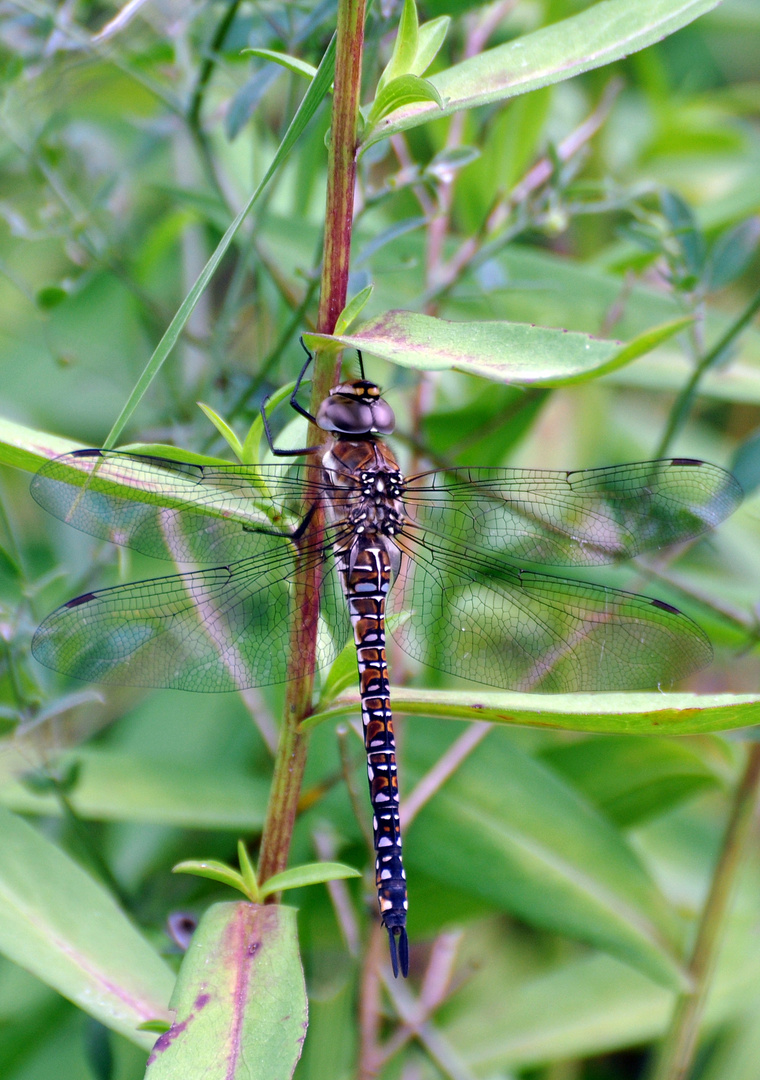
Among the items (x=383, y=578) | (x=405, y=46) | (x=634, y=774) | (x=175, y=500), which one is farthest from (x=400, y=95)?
(x=634, y=774)

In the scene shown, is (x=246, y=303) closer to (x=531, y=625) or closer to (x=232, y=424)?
(x=232, y=424)

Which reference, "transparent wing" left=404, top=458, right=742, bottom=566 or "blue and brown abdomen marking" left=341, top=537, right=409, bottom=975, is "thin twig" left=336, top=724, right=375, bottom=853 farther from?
"transparent wing" left=404, top=458, right=742, bottom=566

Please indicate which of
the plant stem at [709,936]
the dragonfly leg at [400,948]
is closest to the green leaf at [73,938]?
the dragonfly leg at [400,948]

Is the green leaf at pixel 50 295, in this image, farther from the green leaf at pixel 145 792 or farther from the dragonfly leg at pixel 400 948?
the dragonfly leg at pixel 400 948

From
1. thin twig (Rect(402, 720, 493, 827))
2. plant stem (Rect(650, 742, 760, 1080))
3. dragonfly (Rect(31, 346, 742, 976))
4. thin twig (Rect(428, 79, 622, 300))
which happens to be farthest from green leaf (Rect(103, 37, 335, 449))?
plant stem (Rect(650, 742, 760, 1080))

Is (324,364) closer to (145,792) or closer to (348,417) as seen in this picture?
(348,417)

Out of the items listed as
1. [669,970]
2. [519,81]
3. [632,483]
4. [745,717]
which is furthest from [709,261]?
[669,970]
